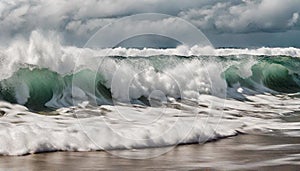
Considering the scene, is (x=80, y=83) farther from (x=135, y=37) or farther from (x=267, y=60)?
(x=267, y=60)

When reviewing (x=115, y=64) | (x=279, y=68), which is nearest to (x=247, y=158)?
(x=115, y=64)

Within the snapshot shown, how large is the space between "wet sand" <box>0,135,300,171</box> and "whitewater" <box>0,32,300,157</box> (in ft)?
1.67

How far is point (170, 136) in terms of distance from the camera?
1184 cm

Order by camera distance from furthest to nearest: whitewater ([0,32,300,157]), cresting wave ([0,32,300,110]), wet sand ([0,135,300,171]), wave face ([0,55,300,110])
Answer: cresting wave ([0,32,300,110]) < wave face ([0,55,300,110]) < whitewater ([0,32,300,157]) < wet sand ([0,135,300,171])

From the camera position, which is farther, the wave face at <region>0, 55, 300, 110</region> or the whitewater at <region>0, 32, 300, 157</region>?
the wave face at <region>0, 55, 300, 110</region>

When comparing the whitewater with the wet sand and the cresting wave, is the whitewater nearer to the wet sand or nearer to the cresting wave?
the cresting wave

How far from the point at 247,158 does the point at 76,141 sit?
3.31 meters

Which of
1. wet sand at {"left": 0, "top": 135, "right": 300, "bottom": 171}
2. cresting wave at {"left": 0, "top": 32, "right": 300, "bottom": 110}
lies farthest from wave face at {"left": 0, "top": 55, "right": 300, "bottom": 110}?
wet sand at {"left": 0, "top": 135, "right": 300, "bottom": 171}

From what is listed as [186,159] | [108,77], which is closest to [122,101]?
[108,77]

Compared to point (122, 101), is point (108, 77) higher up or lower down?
higher up

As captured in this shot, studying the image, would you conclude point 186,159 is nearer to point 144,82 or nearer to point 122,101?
point 122,101

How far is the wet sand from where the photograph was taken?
9.10 metres

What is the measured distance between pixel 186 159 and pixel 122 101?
27.3 ft

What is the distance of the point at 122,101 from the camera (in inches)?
709
